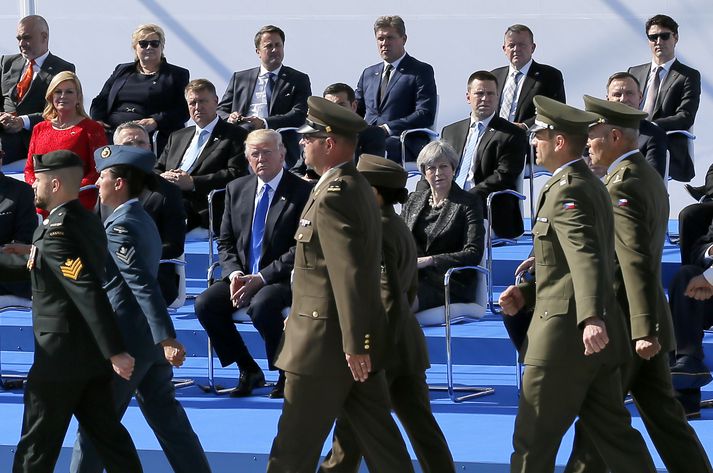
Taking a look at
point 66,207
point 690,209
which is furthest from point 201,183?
point 66,207

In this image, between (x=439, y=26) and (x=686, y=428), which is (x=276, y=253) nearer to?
(x=686, y=428)

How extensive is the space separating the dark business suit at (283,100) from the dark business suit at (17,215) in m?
1.86

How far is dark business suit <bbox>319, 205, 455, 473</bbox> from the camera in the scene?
15.4 ft

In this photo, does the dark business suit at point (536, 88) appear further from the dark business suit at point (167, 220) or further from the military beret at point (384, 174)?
the military beret at point (384, 174)

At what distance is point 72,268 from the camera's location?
443 cm

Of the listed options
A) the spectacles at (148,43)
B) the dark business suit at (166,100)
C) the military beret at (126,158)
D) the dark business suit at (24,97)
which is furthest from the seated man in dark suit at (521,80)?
the military beret at (126,158)

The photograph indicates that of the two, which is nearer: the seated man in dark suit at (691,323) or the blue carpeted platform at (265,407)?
the blue carpeted platform at (265,407)

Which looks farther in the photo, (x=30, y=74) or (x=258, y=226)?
(x=30, y=74)

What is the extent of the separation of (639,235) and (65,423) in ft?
6.39

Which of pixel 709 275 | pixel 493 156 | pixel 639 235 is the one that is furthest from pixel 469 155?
pixel 639 235

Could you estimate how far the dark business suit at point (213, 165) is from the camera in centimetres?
780

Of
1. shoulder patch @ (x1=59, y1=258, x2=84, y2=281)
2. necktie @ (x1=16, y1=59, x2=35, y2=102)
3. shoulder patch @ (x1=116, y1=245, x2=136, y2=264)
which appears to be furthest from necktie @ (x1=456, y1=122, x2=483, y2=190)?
shoulder patch @ (x1=59, y1=258, x2=84, y2=281)

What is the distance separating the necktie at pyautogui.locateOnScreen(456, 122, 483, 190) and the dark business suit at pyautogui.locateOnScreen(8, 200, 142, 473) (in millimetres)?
3631

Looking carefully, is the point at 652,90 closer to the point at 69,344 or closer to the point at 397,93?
the point at 397,93
